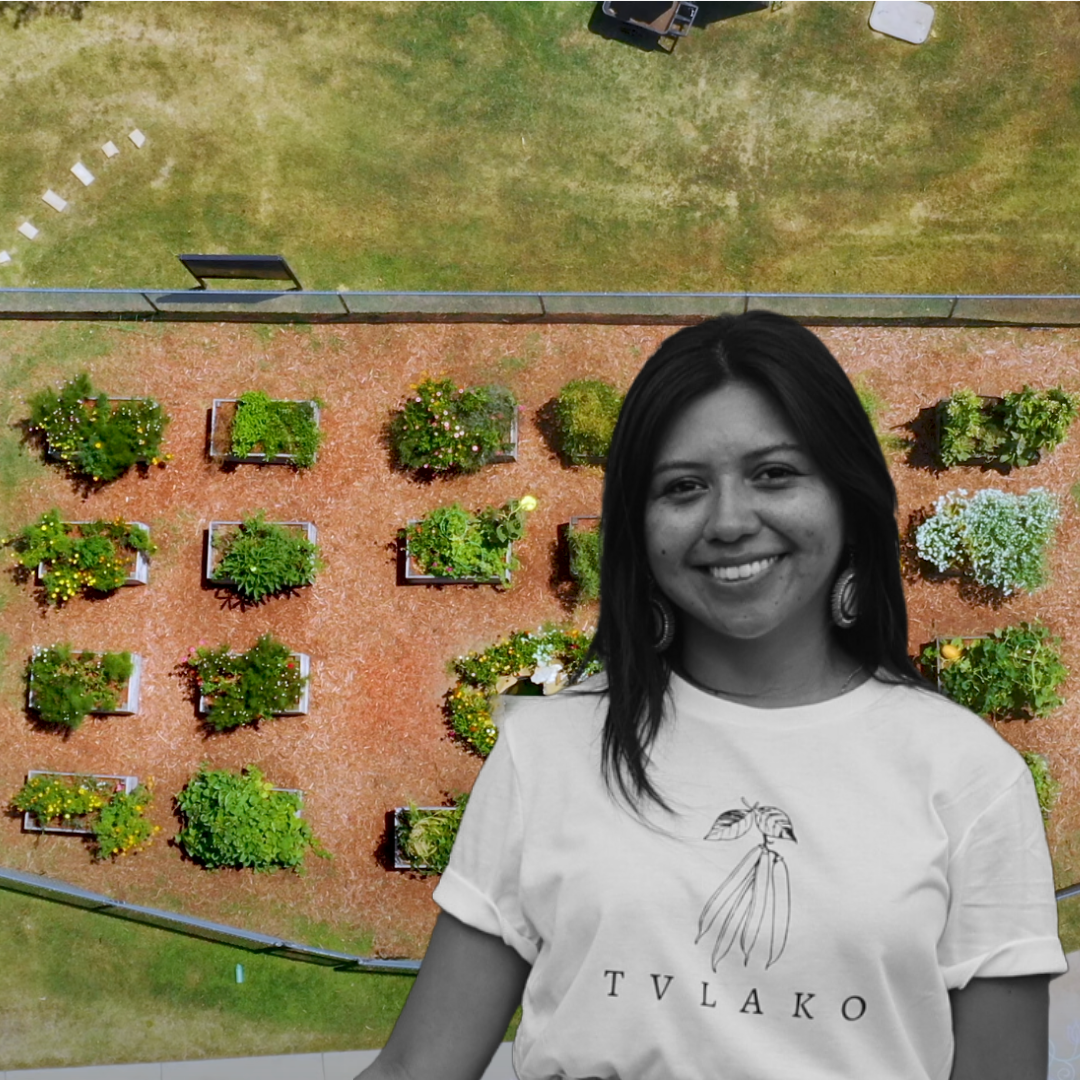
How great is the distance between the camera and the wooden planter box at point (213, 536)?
42.8ft

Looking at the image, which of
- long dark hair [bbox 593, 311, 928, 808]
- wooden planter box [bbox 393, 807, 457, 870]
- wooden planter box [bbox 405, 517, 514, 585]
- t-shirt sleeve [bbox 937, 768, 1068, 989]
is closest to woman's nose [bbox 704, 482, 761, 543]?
long dark hair [bbox 593, 311, 928, 808]

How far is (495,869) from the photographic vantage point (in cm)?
420

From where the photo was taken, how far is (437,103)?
13609mm

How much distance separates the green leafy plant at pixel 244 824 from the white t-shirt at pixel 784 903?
895cm

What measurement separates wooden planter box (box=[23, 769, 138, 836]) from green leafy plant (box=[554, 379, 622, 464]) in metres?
6.35

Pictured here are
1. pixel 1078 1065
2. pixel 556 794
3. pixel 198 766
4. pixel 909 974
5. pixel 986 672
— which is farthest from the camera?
pixel 198 766

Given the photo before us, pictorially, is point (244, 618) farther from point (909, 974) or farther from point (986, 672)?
point (909, 974)

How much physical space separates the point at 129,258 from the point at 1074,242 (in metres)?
11.2

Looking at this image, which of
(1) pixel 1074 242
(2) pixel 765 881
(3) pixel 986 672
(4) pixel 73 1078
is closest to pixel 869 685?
(2) pixel 765 881

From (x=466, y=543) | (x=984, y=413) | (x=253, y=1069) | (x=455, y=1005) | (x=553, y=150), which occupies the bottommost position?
(x=253, y=1069)

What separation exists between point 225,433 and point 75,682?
130 inches

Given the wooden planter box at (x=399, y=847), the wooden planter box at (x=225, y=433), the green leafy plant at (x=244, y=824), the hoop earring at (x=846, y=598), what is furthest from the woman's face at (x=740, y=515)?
the wooden planter box at (x=225, y=433)

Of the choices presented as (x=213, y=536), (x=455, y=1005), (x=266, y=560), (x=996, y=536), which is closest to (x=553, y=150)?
(x=266, y=560)

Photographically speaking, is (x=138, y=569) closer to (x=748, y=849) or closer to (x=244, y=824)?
(x=244, y=824)
